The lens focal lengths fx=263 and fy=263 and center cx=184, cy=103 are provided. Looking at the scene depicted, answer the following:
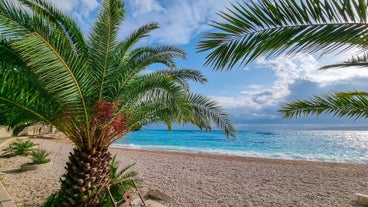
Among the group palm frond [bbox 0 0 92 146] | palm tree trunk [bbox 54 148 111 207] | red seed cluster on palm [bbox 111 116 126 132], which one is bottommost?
palm tree trunk [bbox 54 148 111 207]

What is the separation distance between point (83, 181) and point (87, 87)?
76.9 inches

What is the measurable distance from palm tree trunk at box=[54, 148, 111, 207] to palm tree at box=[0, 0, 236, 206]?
18mm

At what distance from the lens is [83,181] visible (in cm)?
499

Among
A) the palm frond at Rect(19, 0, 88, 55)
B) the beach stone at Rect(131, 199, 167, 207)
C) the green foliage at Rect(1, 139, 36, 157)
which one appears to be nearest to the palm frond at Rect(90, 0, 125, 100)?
the palm frond at Rect(19, 0, 88, 55)

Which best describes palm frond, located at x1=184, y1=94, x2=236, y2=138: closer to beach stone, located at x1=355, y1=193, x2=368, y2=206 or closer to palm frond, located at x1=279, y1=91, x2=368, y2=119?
palm frond, located at x1=279, y1=91, x2=368, y2=119

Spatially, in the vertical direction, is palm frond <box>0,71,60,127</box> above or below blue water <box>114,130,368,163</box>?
above

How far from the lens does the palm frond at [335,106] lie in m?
3.41

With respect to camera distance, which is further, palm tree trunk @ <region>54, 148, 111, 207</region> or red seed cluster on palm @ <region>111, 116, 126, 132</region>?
red seed cluster on palm @ <region>111, 116, 126, 132</region>

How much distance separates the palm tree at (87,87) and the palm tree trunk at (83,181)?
0.02m

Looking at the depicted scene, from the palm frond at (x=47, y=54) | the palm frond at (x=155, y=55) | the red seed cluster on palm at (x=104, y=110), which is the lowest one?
the red seed cluster on palm at (x=104, y=110)

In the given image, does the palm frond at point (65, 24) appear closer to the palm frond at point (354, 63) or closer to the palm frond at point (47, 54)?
the palm frond at point (47, 54)

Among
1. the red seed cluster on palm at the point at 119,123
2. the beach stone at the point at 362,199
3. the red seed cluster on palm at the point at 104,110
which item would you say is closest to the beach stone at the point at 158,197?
the red seed cluster on palm at the point at 119,123

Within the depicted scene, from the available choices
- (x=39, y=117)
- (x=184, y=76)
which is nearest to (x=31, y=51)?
(x=39, y=117)

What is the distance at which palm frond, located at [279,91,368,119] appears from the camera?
3.41 metres
